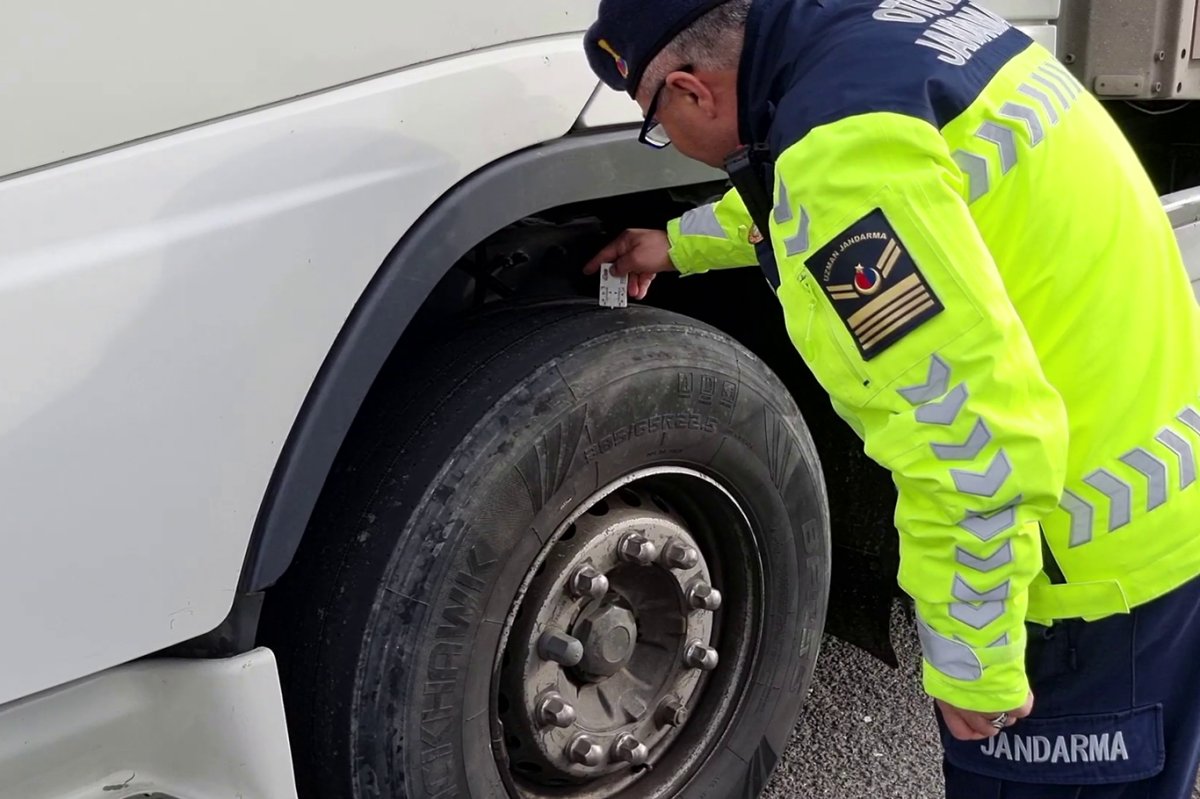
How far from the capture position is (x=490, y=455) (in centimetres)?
197

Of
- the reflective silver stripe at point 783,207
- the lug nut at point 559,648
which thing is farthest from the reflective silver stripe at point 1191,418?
the lug nut at point 559,648

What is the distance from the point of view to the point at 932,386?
1440 millimetres

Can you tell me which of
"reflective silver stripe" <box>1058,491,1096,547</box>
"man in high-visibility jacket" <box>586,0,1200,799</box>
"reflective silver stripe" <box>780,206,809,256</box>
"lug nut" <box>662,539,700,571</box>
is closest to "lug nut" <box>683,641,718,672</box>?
"lug nut" <box>662,539,700,571</box>

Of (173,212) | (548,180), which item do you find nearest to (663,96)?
(548,180)

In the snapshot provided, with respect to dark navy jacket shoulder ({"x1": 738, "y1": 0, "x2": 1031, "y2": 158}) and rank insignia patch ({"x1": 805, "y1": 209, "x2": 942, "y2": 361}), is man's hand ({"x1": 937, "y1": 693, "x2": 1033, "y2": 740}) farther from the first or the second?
dark navy jacket shoulder ({"x1": 738, "y1": 0, "x2": 1031, "y2": 158})

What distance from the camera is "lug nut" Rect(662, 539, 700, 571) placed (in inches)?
89.4

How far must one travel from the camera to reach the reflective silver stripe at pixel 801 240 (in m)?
1.47

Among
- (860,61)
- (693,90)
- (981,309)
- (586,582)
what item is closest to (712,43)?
(693,90)

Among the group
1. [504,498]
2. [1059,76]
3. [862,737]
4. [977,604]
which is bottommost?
[862,737]

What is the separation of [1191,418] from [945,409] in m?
0.52

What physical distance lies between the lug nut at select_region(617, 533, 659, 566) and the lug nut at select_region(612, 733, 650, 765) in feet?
1.10

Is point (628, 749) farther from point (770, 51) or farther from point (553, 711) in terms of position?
point (770, 51)

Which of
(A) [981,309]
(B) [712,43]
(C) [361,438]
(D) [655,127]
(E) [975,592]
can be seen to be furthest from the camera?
(C) [361,438]

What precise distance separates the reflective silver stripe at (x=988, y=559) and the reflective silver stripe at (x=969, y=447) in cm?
13
